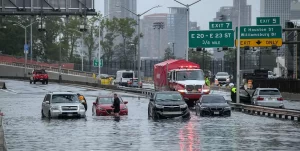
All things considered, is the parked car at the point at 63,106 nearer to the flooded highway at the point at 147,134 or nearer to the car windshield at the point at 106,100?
the flooded highway at the point at 147,134

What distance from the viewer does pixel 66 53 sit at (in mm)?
172625

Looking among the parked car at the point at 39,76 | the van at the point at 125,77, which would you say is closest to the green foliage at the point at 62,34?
the van at the point at 125,77

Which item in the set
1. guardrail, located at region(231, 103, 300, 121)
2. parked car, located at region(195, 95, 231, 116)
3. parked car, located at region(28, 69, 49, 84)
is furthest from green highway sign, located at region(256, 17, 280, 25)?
parked car, located at region(28, 69, 49, 84)

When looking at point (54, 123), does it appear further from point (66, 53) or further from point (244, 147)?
point (66, 53)

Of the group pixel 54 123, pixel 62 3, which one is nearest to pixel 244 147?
pixel 54 123

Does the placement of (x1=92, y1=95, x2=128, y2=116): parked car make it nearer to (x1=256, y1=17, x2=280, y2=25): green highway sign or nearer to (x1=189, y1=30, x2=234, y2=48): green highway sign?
(x1=256, y1=17, x2=280, y2=25): green highway sign

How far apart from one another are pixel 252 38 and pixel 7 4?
2228cm

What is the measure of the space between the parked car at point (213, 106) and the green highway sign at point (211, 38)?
24.2 meters

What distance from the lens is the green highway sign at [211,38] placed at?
67500mm

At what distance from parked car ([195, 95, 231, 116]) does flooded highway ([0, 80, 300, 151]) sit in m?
1.09

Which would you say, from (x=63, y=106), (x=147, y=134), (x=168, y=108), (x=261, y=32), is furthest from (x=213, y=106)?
(x=261, y=32)

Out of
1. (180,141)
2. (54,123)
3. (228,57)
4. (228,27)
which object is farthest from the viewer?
(228,57)

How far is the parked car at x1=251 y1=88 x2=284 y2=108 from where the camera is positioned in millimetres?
50156

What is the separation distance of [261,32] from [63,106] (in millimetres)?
27070
